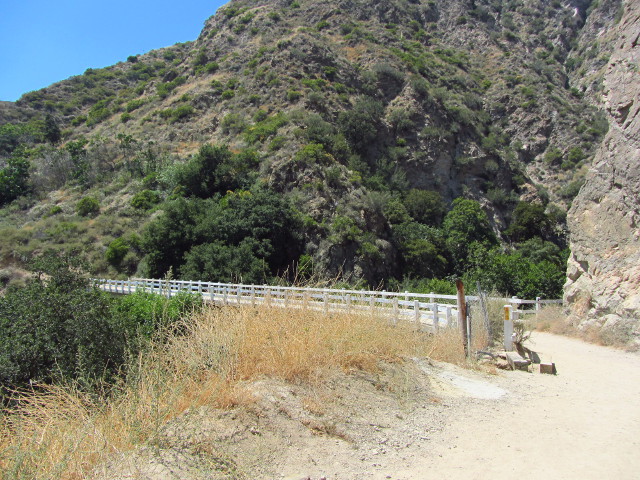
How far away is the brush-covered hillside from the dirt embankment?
1370cm

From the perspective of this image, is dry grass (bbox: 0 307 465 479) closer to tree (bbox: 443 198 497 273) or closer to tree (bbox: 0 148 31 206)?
tree (bbox: 443 198 497 273)

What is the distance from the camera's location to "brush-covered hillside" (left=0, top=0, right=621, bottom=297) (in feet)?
110

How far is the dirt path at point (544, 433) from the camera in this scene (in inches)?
165

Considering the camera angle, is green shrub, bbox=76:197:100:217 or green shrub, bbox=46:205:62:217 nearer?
green shrub, bbox=76:197:100:217

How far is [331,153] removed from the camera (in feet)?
142

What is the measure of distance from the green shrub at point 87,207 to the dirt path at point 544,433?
44.8 m

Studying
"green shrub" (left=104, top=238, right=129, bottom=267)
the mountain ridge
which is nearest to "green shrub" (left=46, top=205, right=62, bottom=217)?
the mountain ridge

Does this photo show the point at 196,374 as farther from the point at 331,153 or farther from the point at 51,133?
the point at 51,133

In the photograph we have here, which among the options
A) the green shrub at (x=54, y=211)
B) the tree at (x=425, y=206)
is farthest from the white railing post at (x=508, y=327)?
the green shrub at (x=54, y=211)

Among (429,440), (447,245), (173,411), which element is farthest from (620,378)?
(447,245)

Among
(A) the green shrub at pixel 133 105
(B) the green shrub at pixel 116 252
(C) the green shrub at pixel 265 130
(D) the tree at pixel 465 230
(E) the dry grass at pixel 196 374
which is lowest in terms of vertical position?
(E) the dry grass at pixel 196 374

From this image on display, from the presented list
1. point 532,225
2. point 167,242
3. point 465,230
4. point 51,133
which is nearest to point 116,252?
point 167,242

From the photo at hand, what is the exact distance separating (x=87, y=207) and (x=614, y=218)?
147ft

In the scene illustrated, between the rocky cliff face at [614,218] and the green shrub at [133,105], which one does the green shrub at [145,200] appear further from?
the rocky cliff face at [614,218]
